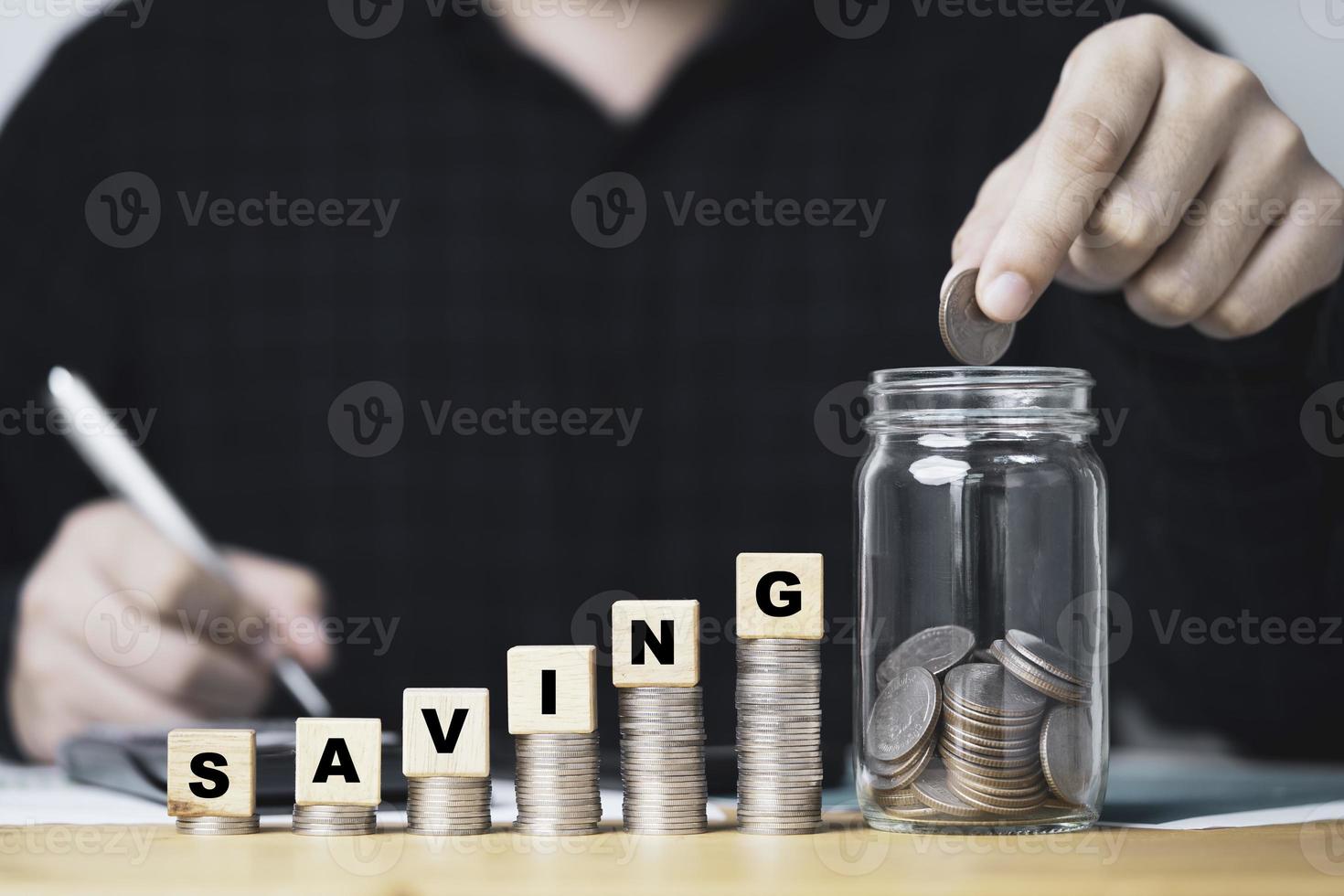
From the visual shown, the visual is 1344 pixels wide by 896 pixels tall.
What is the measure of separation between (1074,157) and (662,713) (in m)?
0.58

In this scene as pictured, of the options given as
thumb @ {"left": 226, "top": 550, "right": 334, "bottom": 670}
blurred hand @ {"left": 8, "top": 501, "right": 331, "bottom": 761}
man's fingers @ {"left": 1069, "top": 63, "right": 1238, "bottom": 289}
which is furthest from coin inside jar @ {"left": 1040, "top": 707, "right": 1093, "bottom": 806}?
thumb @ {"left": 226, "top": 550, "right": 334, "bottom": 670}

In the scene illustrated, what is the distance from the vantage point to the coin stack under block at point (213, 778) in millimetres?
950

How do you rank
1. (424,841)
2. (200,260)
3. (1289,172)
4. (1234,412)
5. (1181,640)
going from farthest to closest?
(200,260)
(1181,640)
(1234,412)
(1289,172)
(424,841)

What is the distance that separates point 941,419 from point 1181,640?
1.36 metres

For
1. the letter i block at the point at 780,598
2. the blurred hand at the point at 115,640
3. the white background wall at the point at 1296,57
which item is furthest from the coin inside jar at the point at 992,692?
the white background wall at the point at 1296,57

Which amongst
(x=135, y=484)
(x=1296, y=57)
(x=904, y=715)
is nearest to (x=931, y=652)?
(x=904, y=715)

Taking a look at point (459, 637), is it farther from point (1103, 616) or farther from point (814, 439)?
point (1103, 616)

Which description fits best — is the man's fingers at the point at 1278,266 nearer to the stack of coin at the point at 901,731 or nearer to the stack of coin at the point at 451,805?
the stack of coin at the point at 901,731

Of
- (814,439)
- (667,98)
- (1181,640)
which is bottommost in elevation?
(1181,640)

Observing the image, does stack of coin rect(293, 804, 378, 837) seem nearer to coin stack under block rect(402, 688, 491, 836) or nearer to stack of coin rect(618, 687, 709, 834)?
coin stack under block rect(402, 688, 491, 836)

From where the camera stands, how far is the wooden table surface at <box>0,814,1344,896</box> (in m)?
0.74

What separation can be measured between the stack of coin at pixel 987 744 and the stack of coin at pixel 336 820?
40 cm

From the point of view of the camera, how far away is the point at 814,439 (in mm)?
2129

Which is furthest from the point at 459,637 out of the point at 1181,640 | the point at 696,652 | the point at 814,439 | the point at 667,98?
the point at 696,652
